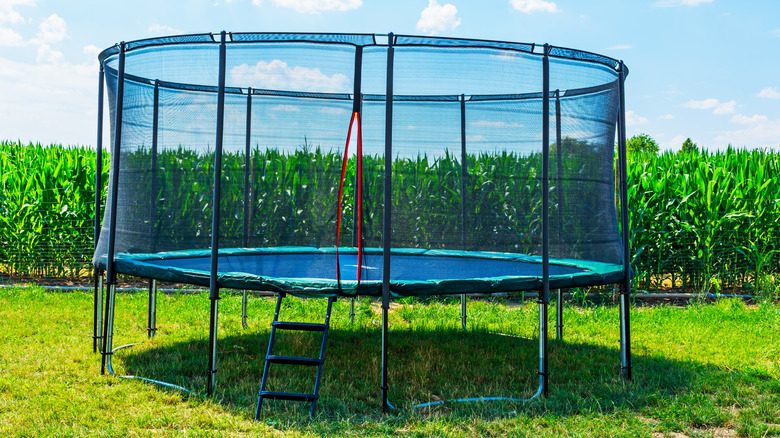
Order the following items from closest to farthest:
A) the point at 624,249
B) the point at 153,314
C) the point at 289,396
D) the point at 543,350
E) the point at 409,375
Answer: the point at 289,396, the point at 543,350, the point at 409,375, the point at 624,249, the point at 153,314

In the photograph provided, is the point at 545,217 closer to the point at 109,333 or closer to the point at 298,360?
the point at 298,360

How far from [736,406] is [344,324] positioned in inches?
125

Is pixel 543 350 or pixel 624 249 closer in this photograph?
pixel 543 350

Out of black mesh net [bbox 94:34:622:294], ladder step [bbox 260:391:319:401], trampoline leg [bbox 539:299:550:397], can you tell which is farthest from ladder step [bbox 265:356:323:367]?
trampoline leg [bbox 539:299:550:397]

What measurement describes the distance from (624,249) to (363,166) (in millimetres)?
1795

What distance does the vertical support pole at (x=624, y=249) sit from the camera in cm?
419

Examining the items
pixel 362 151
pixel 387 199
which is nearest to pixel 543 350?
pixel 387 199

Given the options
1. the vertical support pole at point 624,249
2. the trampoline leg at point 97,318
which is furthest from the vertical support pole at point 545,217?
the trampoline leg at point 97,318

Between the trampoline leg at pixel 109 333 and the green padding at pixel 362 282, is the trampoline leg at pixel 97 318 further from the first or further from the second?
the trampoline leg at pixel 109 333

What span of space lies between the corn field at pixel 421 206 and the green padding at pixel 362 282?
0.22 metres

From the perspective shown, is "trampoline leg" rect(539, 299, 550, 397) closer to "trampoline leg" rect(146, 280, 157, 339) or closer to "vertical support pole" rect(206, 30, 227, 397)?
"vertical support pole" rect(206, 30, 227, 397)

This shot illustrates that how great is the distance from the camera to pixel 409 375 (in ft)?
13.6

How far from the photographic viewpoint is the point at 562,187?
417 centimetres

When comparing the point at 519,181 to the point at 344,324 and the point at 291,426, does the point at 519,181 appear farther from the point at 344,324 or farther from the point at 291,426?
the point at 344,324
